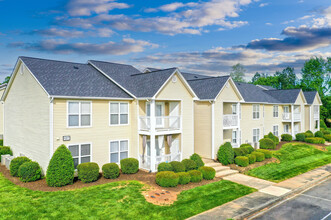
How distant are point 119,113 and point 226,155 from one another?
405 inches

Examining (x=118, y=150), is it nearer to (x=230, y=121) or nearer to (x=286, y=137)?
(x=230, y=121)

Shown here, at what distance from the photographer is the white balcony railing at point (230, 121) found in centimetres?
2480

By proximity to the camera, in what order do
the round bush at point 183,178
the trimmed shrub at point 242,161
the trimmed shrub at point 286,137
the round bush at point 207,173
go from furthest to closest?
the trimmed shrub at point 286,137 < the trimmed shrub at point 242,161 < the round bush at point 207,173 < the round bush at point 183,178

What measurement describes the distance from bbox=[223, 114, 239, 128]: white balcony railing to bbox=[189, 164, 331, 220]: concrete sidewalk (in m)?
6.33

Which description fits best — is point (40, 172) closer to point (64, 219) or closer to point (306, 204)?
point (64, 219)

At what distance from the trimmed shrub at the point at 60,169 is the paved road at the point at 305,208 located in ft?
36.9

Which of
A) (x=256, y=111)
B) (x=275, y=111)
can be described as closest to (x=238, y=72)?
(x=275, y=111)

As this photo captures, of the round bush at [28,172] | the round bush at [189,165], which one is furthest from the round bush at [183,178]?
the round bush at [28,172]

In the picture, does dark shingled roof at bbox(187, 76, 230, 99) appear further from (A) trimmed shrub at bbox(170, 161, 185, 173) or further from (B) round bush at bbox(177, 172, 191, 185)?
(B) round bush at bbox(177, 172, 191, 185)

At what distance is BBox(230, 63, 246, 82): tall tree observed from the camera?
85.4 meters

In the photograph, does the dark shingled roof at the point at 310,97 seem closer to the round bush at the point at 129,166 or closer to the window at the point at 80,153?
the round bush at the point at 129,166

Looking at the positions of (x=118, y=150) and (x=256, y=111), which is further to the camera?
(x=256, y=111)

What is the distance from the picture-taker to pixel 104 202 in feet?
42.2

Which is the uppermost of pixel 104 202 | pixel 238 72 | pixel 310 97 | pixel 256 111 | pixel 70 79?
pixel 238 72
